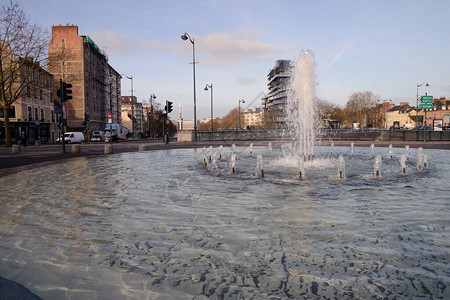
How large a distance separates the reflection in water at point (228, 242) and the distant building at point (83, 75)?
180 feet

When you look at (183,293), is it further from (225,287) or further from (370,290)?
(370,290)

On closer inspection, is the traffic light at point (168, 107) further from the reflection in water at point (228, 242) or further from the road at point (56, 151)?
the reflection in water at point (228, 242)

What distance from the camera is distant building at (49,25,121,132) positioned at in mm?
66062

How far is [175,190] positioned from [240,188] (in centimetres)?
171

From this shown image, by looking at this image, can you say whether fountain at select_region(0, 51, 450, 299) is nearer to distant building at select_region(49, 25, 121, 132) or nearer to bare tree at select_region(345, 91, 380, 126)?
distant building at select_region(49, 25, 121, 132)

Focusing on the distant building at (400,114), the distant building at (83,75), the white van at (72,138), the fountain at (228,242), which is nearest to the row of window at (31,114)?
the white van at (72,138)

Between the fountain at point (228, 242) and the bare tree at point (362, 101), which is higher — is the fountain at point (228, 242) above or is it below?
below

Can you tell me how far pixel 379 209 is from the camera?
6336mm

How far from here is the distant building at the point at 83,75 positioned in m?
66.1

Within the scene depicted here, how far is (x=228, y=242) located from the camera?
4.51 meters

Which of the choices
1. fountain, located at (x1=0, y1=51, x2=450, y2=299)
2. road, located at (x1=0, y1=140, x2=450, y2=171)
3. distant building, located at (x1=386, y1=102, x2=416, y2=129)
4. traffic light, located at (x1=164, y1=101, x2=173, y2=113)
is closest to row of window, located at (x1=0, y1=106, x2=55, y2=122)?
road, located at (x1=0, y1=140, x2=450, y2=171)

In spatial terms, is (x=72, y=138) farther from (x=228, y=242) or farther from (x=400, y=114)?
(x=400, y=114)

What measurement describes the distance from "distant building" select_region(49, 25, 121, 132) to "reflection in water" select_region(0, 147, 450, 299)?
180 feet

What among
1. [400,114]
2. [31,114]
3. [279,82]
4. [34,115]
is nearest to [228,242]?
[31,114]
